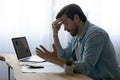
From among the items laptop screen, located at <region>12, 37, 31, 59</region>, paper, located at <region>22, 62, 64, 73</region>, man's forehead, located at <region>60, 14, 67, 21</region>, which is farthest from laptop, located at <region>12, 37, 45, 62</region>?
man's forehead, located at <region>60, 14, 67, 21</region>

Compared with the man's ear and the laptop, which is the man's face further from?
the laptop

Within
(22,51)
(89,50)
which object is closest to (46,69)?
(89,50)

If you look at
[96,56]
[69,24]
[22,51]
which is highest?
[69,24]

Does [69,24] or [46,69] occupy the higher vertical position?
[69,24]

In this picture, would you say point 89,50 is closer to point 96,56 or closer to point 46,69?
point 96,56

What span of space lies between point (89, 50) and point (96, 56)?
0.24 feet

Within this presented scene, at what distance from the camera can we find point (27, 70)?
2.08m

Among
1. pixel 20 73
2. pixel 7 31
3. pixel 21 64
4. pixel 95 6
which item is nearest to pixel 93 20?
pixel 95 6

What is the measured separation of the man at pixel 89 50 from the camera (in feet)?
6.83

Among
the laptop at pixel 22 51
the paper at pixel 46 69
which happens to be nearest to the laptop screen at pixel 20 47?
the laptop at pixel 22 51

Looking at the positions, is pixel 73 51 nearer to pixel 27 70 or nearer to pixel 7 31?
pixel 27 70

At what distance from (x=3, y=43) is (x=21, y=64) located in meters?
1.34

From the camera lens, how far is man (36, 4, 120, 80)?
2082 millimetres

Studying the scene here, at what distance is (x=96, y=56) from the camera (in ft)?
6.91
